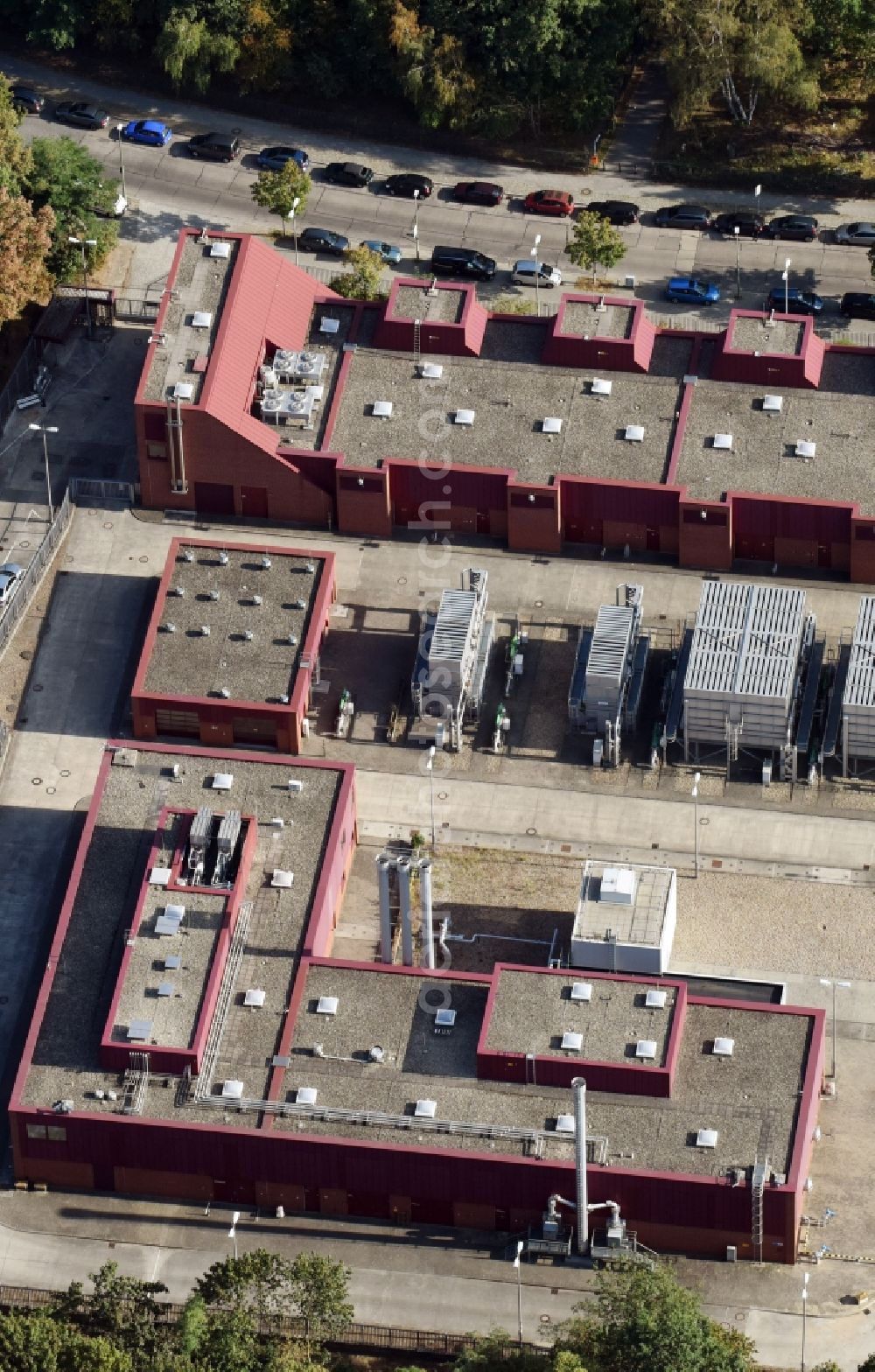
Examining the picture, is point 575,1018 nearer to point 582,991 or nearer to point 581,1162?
point 582,991

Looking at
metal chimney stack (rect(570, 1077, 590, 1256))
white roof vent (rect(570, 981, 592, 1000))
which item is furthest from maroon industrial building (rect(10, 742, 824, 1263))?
metal chimney stack (rect(570, 1077, 590, 1256))

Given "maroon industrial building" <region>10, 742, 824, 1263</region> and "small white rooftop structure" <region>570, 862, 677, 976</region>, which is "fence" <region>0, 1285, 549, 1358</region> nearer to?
"maroon industrial building" <region>10, 742, 824, 1263</region>

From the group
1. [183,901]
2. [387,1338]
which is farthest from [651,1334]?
[183,901]

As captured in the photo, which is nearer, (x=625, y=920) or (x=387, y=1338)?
(x=387, y=1338)

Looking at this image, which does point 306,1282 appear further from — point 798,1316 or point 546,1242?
point 798,1316

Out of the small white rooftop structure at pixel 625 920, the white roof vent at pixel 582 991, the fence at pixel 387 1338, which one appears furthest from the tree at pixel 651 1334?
the small white rooftop structure at pixel 625 920
